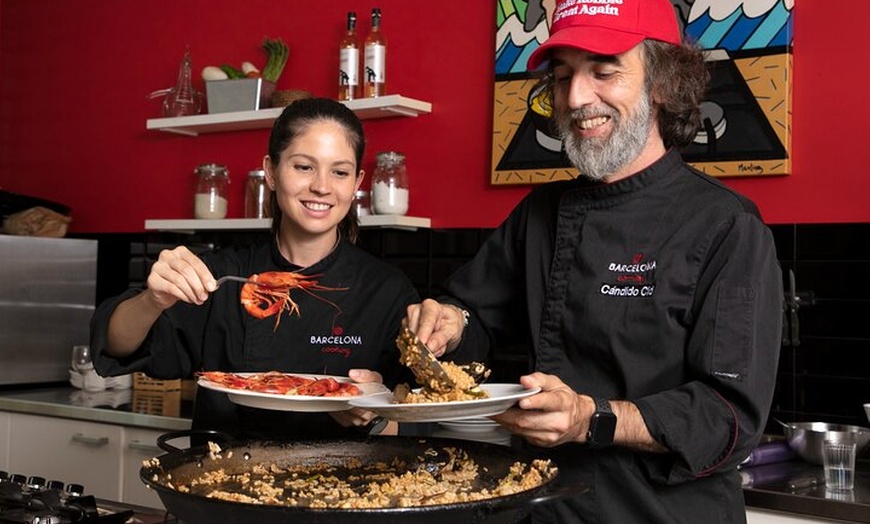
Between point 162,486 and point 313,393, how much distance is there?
435 millimetres

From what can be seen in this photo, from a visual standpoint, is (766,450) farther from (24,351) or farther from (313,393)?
(24,351)

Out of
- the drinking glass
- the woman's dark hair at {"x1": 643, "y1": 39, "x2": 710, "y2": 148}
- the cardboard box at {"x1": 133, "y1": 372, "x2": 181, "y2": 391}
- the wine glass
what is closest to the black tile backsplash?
the drinking glass

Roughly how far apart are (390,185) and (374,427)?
1.53m

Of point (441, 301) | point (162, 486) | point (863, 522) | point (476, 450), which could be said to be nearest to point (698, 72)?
point (441, 301)

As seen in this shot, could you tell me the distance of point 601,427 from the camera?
5.32ft

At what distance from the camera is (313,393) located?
1.90 meters

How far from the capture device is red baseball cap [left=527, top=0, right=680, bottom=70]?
6.07 ft

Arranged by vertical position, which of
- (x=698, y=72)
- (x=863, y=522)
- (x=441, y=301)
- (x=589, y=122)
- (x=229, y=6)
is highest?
(x=229, y=6)

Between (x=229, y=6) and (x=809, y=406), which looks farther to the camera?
(x=229, y=6)

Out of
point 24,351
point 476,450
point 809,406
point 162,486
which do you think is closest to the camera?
point 162,486

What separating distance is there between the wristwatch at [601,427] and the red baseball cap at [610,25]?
627 millimetres

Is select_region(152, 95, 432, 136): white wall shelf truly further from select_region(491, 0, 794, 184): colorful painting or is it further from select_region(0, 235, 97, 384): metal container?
select_region(491, 0, 794, 184): colorful painting

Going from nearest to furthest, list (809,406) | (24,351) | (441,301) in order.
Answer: (441,301) < (809,406) < (24,351)
